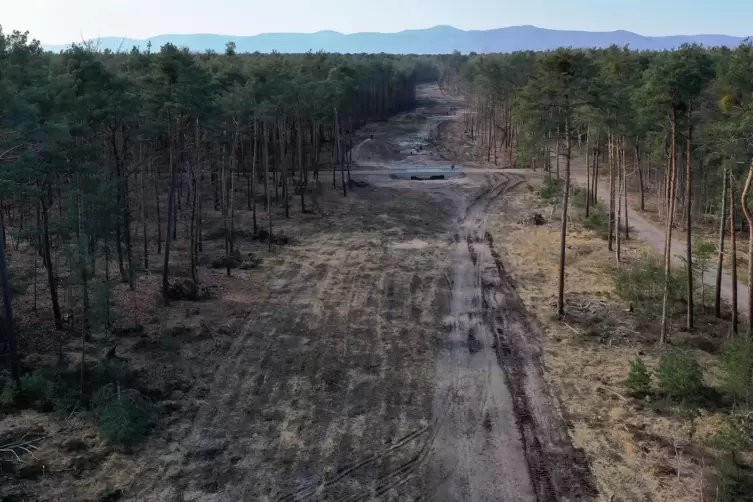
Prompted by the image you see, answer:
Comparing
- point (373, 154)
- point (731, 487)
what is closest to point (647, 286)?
point (731, 487)

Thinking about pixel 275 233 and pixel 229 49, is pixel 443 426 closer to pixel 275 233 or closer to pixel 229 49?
pixel 275 233

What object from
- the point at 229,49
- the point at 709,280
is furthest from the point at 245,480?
the point at 229,49

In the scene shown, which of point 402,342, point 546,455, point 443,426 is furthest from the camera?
point 402,342

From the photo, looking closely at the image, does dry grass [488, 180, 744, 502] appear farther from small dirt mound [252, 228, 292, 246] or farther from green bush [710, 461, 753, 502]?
small dirt mound [252, 228, 292, 246]

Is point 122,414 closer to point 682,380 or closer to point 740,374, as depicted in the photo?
point 682,380

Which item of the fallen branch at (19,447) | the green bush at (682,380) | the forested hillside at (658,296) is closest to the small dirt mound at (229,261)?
the forested hillside at (658,296)

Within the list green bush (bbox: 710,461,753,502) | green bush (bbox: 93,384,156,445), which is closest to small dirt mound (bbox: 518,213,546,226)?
green bush (bbox: 710,461,753,502)

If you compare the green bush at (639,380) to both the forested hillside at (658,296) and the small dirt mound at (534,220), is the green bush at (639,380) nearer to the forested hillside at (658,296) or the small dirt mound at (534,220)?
the forested hillside at (658,296)
